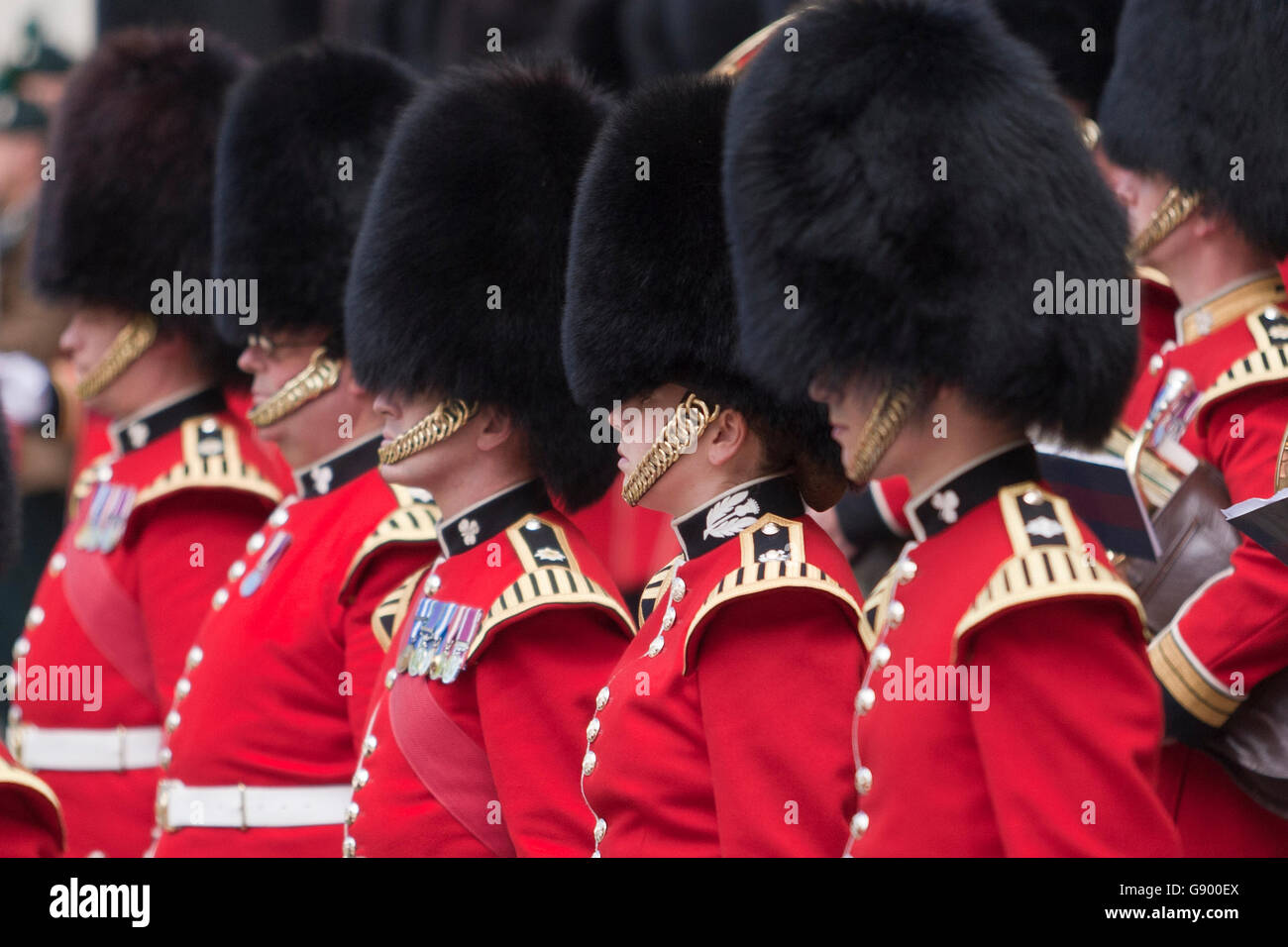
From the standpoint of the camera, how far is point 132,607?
3.58m

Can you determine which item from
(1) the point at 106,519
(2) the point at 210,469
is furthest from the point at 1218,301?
(1) the point at 106,519

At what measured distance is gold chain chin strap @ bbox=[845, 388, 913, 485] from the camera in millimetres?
2121

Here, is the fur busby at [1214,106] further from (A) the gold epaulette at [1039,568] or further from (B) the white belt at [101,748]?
(B) the white belt at [101,748]

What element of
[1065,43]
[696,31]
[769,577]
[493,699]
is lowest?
[493,699]

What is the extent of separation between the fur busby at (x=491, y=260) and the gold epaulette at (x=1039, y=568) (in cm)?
91

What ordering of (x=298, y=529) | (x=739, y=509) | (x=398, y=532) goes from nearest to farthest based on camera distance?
(x=739, y=509), (x=398, y=532), (x=298, y=529)

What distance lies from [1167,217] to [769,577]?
132 centimetres

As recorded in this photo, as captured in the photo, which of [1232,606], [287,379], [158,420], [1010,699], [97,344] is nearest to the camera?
[1010,699]

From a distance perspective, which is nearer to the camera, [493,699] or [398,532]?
[493,699]

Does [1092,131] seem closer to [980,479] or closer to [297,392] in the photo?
[297,392]

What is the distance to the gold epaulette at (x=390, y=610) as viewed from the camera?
2920 mm

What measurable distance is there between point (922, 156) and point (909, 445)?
1.10ft

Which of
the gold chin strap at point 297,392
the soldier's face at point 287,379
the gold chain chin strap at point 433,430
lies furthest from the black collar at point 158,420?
the gold chain chin strap at point 433,430
